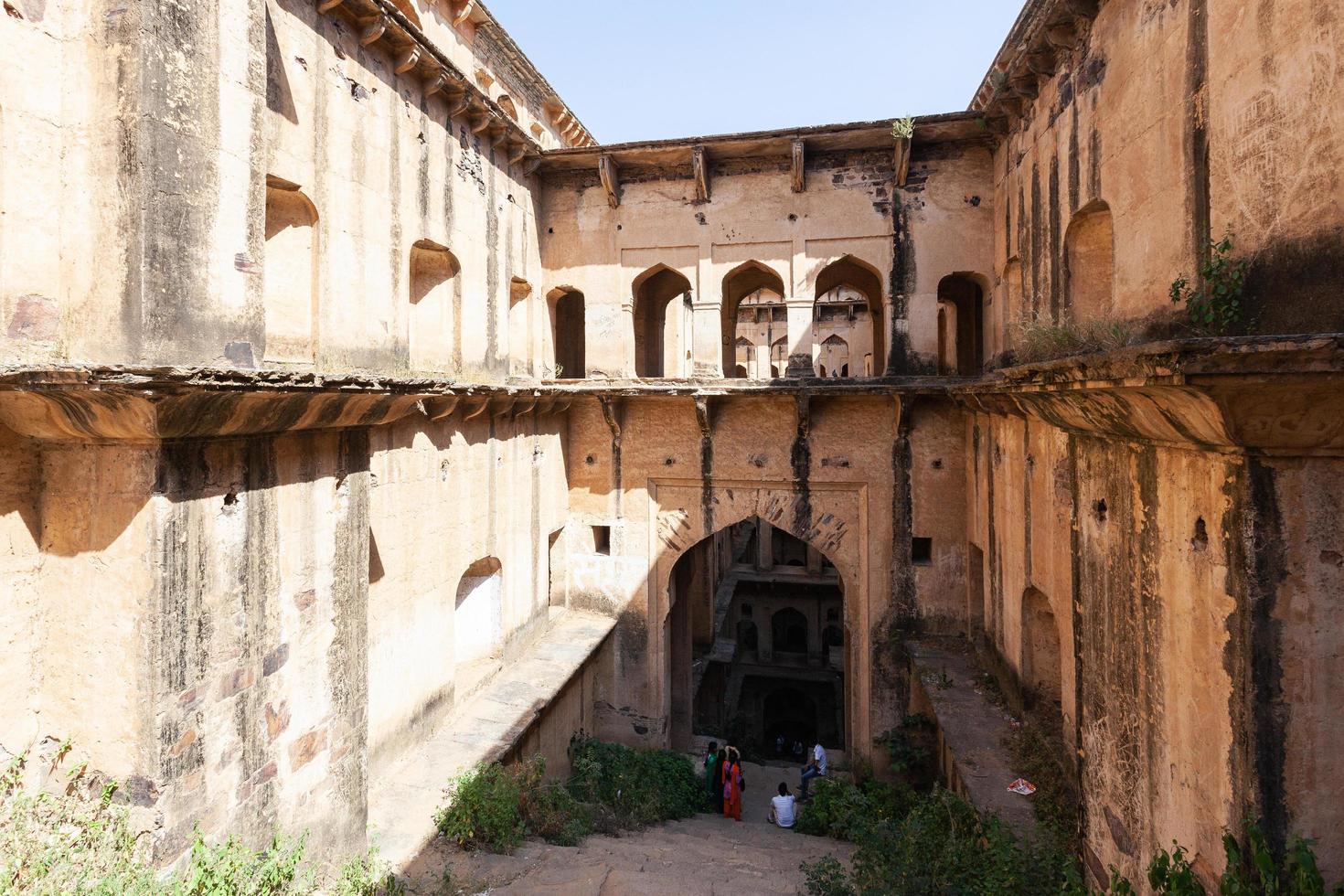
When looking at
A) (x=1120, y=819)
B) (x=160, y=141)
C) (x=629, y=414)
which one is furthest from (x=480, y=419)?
(x=1120, y=819)

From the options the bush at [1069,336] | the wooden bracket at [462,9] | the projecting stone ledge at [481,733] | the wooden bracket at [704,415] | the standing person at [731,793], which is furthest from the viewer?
the standing person at [731,793]

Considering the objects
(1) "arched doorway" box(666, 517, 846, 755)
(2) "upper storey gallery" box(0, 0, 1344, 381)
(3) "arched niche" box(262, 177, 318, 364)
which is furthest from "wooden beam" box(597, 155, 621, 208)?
(1) "arched doorway" box(666, 517, 846, 755)

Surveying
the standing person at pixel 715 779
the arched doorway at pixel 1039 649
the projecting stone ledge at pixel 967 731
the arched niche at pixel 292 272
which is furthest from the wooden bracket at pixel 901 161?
the standing person at pixel 715 779

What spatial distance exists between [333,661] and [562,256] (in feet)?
23.0

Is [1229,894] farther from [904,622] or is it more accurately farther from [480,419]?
[480,419]

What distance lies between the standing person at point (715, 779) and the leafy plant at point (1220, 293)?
28.5 ft

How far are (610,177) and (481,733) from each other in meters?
7.45

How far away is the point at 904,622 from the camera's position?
1011 cm

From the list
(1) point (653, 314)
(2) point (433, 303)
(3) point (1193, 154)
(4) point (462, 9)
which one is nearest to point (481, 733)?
(2) point (433, 303)

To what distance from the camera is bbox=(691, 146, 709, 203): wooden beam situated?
32.7ft

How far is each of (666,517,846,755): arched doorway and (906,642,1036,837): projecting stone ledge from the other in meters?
6.57

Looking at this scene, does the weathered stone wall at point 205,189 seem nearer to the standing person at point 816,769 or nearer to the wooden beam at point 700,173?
the wooden beam at point 700,173

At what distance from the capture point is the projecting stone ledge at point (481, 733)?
638cm

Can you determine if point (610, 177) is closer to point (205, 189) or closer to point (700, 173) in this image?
point (700, 173)
